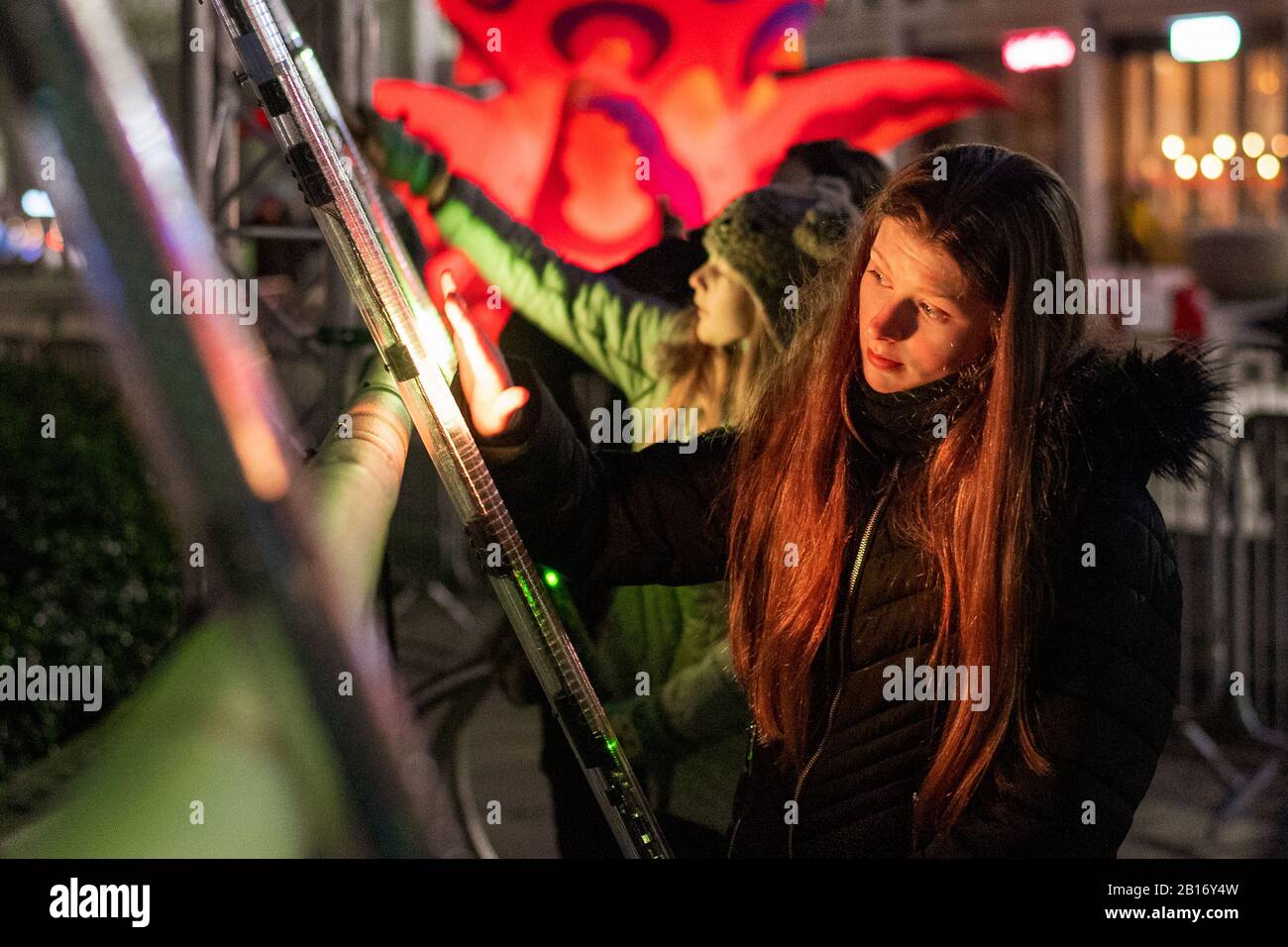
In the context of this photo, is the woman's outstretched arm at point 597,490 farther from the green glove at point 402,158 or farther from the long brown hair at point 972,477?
the green glove at point 402,158

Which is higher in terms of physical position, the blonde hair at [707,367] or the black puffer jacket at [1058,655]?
the blonde hair at [707,367]

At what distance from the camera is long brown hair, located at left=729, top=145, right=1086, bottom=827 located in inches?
69.9

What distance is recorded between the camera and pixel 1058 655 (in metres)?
1.75

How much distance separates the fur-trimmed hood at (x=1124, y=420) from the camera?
1771 millimetres

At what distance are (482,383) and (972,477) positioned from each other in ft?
2.21

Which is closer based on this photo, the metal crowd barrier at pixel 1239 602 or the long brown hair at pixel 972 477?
the long brown hair at pixel 972 477

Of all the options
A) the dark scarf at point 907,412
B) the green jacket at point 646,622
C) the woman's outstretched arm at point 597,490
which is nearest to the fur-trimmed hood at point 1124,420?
the dark scarf at point 907,412

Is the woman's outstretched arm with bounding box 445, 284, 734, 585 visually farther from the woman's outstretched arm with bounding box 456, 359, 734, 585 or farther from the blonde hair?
the blonde hair

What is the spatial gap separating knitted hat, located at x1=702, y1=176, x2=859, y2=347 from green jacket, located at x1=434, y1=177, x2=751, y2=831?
0.21 m

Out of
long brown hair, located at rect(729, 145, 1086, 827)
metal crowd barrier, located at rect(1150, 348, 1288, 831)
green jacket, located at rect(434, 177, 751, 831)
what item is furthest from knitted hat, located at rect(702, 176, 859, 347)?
metal crowd barrier, located at rect(1150, 348, 1288, 831)

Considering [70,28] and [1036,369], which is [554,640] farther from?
[70,28]
